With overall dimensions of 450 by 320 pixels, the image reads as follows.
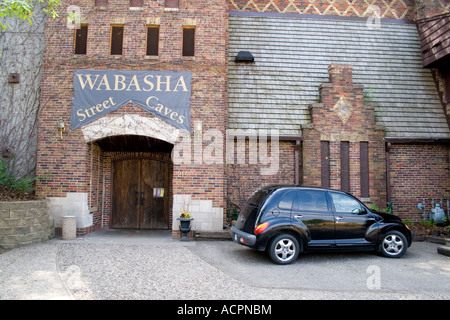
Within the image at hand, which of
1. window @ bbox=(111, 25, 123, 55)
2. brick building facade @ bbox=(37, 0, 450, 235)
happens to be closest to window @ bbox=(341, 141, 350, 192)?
brick building facade @ bbox=(37, 0, 450, 235)

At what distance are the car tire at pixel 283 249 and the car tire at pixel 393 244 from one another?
2.15 meters

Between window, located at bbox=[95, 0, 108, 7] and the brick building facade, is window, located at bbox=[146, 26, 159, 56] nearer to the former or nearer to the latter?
the brick building facade

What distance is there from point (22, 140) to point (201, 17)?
6.92 m

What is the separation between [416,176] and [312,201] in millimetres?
6259

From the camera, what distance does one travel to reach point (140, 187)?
35.7 ft

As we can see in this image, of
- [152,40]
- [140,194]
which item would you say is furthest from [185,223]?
[152,40]

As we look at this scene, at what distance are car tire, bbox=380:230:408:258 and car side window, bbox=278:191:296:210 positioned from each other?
2340 mm

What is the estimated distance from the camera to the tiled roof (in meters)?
10.9

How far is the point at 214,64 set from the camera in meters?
9.44

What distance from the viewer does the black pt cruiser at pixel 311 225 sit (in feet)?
21.1

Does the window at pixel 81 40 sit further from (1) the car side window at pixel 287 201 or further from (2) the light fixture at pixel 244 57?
(1) the car side window at pixel 287 201
